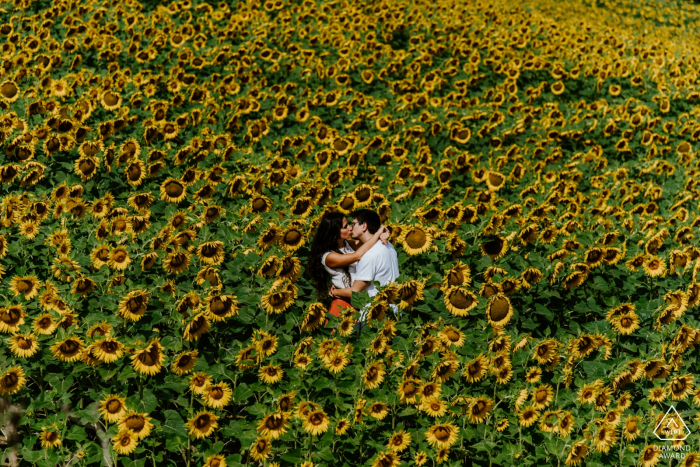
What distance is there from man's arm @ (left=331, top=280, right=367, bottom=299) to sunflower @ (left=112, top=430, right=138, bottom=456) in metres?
2.10

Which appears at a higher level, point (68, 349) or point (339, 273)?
point (68, 349)

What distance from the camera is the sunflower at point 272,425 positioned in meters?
3.35

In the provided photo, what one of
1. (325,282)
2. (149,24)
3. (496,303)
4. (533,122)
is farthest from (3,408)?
(533,122)

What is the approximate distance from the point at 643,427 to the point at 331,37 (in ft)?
26.3

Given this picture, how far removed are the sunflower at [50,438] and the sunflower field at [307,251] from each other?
19 millimetres

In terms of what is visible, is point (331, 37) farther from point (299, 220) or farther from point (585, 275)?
point (585, 275)

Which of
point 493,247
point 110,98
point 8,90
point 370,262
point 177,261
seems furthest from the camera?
point 110,98

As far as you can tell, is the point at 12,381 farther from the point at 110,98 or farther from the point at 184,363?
the point at 110,98

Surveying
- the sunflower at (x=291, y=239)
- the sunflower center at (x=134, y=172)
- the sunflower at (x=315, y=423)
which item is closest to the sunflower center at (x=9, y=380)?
the sunflower at (x=315, y=423)

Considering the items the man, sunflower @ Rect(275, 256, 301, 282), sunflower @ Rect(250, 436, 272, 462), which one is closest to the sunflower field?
sunflower @ Rect(250, 436, 272, 462)

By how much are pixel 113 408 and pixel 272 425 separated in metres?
0.95

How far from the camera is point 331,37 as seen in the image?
985 centimetres

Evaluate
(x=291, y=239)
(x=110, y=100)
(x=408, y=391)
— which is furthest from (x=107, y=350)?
(x=110, y=100)

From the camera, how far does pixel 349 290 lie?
492 centimetres
